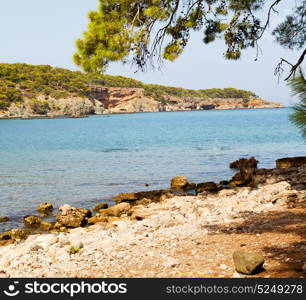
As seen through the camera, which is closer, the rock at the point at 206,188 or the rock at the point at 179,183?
the rock at the point at 206,188

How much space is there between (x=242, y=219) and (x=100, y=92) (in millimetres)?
162986

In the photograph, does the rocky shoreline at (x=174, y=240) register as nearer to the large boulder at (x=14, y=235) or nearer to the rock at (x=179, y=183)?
the large boulder at (x=14, y=235)

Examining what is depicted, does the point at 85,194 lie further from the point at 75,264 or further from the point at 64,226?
the point at 75,264

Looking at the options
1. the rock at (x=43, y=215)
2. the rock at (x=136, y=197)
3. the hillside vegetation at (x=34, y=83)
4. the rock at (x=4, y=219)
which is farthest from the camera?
the hillside vegetation at (x=34, y=83)

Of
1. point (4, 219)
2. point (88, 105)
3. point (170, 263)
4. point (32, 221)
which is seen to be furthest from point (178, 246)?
point (88, 105)

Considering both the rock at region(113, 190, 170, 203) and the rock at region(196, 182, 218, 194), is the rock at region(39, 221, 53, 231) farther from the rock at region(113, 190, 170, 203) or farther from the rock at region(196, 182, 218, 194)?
the rock at region(196, 182, 218, 194)

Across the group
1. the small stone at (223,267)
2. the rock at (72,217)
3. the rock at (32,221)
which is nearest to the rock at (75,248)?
the small stone at (223,267)

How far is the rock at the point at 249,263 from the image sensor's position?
636cm

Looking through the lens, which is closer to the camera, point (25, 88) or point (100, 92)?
point (25, 88)

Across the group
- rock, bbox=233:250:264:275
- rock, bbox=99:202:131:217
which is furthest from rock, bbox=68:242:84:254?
rock, bbox=99:202:131:217

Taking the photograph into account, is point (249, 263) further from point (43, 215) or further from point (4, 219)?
point (4, 219)

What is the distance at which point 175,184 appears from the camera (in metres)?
20.4

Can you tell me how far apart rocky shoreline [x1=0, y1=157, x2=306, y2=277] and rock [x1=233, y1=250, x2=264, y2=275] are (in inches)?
0.6

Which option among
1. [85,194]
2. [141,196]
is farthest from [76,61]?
[85,194]
